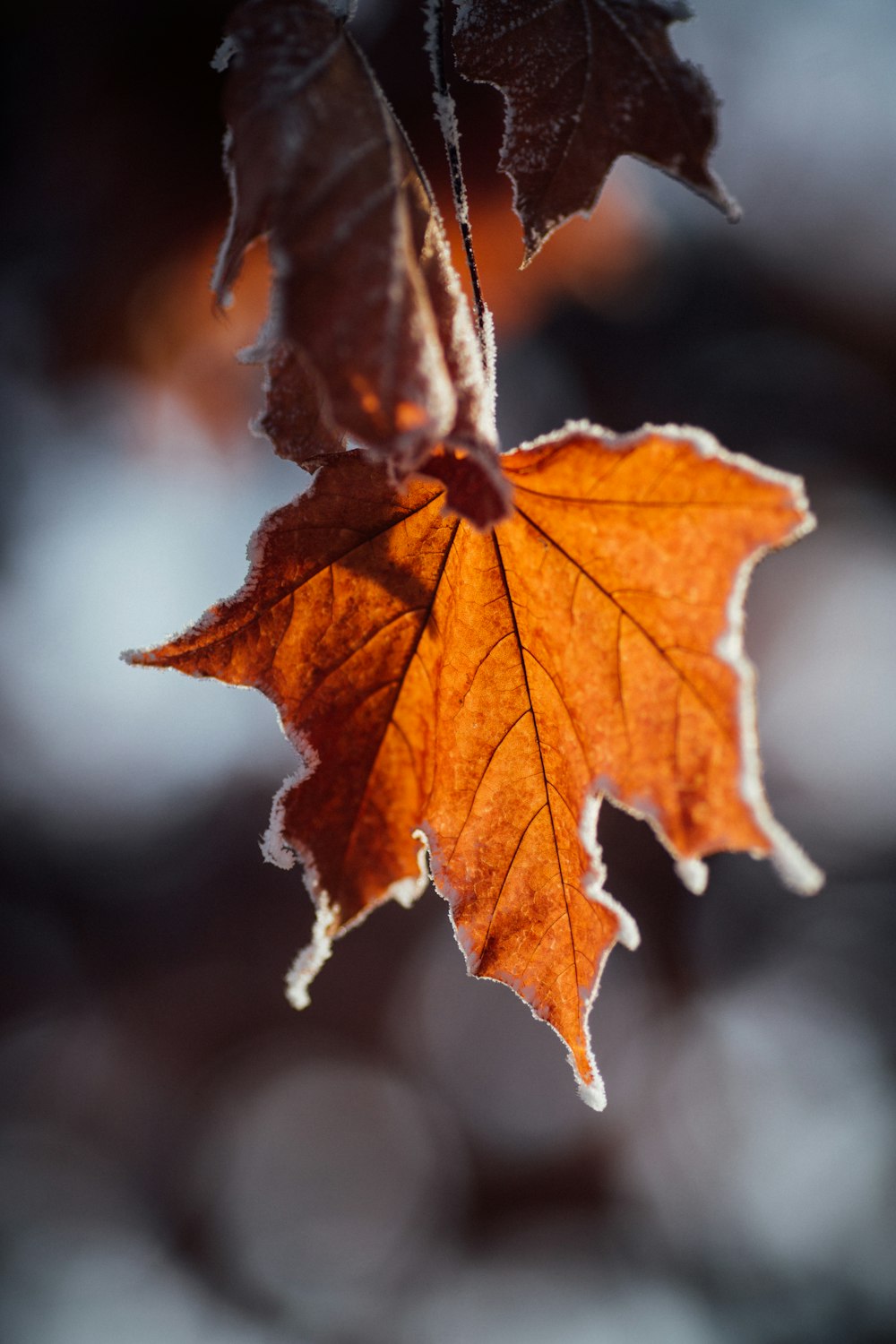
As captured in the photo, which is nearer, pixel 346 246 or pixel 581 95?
pixel 346 246

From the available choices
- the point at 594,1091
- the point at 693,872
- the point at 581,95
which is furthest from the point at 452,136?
the point at 594,1091

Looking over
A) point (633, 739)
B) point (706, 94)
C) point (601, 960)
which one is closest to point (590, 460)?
point (633, 739)

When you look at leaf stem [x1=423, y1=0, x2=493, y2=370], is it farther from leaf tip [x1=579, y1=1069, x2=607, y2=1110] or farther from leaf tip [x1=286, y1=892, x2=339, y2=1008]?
leaf tip [x1=579, y1=1069, x2=607, y2=1110]

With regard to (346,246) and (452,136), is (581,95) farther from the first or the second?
(346,246)

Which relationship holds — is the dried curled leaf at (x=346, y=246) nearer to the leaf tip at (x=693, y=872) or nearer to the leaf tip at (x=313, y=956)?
the leaf tip at (x=693, y=872)

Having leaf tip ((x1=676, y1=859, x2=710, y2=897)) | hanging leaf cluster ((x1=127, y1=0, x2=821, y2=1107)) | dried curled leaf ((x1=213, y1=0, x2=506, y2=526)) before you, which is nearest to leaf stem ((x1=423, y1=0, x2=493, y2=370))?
hanging leaf cluster ((x1=127, y1=0, x2=821, y2=1107))

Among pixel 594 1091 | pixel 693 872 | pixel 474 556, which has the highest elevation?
pixel 474 556
